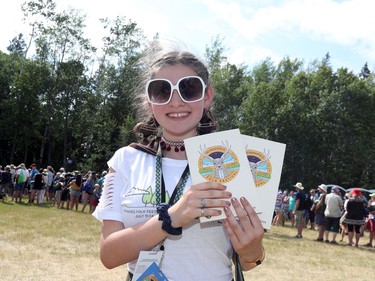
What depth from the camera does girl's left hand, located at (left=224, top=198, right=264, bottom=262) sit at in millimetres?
1690

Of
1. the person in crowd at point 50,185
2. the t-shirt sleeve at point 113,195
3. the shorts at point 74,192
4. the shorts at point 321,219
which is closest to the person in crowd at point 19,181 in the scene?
the person in crowd at point 50,185

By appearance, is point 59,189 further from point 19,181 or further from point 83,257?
point 83,257

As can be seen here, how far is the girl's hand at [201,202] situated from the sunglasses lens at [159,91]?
1.48 feet

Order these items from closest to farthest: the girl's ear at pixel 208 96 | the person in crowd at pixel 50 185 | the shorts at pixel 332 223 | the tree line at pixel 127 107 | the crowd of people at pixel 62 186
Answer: the girl's ear at pixel 208 96 → the shorts at pixel 332 223 → the crowd of people at pixel 62 186 → the person in crowd at pixel 50 185 → the tree line at pixel 127 107

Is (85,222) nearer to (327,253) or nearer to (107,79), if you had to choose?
(327,253)

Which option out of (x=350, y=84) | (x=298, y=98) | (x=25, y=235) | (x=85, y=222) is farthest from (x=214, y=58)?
(x=25, y=235)

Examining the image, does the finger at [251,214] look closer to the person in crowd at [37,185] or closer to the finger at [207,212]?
the finger at [207,212]

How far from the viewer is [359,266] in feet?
36.4

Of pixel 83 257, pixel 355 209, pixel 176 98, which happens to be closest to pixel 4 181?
pixel 83 257

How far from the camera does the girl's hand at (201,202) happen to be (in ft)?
5.42

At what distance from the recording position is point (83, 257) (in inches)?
369

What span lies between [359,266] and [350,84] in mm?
33563

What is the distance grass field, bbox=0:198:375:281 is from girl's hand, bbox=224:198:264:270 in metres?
6.35

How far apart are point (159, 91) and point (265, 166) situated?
527mm
